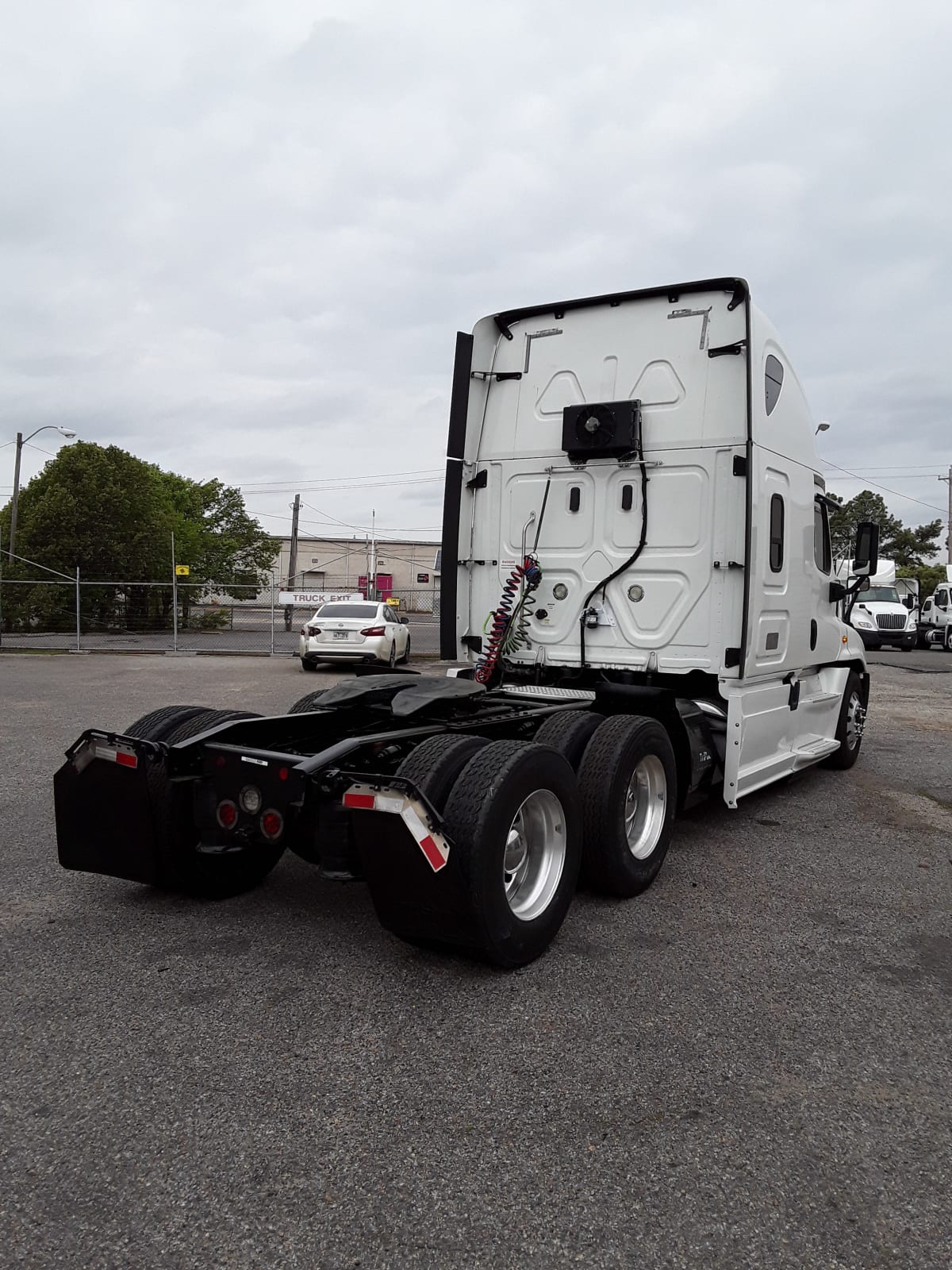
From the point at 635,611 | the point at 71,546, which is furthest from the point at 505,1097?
the point at 71,546

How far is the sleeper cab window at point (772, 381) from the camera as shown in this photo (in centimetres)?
593

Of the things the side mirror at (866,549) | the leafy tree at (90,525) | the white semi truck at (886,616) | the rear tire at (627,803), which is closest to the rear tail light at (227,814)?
the rear tire at (627,803)

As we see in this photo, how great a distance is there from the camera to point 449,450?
21.9ft

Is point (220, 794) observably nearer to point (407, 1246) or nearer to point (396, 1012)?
point (396, 1012)

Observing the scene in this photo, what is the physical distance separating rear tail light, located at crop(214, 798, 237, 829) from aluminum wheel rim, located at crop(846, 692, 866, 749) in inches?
235

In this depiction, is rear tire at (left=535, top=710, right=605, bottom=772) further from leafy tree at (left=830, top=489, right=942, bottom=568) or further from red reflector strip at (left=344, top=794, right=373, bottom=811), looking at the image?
leafy tree at (left=830, top=489, right=942, bottom=568)

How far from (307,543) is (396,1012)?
9663 centimetres

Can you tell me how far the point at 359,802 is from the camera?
11.5 feet

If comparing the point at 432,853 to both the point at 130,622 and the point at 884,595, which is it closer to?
the point at 130,622

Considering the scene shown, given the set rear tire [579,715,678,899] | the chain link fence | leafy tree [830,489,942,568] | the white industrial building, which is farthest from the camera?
the white industrial building

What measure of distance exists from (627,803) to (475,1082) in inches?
83.9

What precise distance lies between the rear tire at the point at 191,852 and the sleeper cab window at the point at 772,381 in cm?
382

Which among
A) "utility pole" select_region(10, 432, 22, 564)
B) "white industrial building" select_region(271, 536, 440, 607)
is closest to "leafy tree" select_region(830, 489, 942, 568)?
"white industrial building" select_region(271, 536, 440, 607)

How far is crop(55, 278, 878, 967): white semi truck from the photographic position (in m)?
3.68
